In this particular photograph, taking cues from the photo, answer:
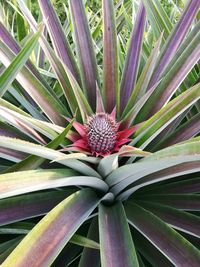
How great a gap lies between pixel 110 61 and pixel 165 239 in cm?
48

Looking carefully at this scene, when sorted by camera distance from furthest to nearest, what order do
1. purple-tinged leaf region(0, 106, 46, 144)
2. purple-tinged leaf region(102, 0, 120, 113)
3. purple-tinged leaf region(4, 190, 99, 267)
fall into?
purple-tinged leaf region(102, 0, 120, 113) → purple-tinged leaf region(0, 106, 46, 144) → purple-tinged leaf region(4, 190, 99, 267)

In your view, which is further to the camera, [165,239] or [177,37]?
[177,37]

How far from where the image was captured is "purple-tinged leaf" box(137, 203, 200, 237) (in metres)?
0.77

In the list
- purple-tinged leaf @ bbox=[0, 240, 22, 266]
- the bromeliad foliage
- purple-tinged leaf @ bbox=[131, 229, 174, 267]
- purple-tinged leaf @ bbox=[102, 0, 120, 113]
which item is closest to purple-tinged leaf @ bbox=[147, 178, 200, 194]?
the bromeliad foliage

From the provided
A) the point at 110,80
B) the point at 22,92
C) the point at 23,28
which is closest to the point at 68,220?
the point at 110,80

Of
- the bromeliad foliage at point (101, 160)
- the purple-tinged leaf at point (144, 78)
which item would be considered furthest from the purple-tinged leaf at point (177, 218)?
the purple-tinged leaf at point (144, 78)

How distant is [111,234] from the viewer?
724 millimetres

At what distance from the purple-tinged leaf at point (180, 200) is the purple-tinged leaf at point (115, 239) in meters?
0.11

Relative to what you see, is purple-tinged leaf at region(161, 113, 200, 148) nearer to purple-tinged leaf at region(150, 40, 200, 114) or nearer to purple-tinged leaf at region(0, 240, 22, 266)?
purple-tinged leaf at region(150, 40, 200, 114)

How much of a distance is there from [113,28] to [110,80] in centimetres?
14

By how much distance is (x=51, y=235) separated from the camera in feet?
2.11

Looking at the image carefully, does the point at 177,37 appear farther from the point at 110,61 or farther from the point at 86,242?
the point at 86,242

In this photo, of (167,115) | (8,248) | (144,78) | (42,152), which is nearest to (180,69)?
(144,78)

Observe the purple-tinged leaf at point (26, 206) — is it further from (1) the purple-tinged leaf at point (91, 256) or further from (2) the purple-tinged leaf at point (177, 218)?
(2) the purple-tinged leaf at point (177, 218)
